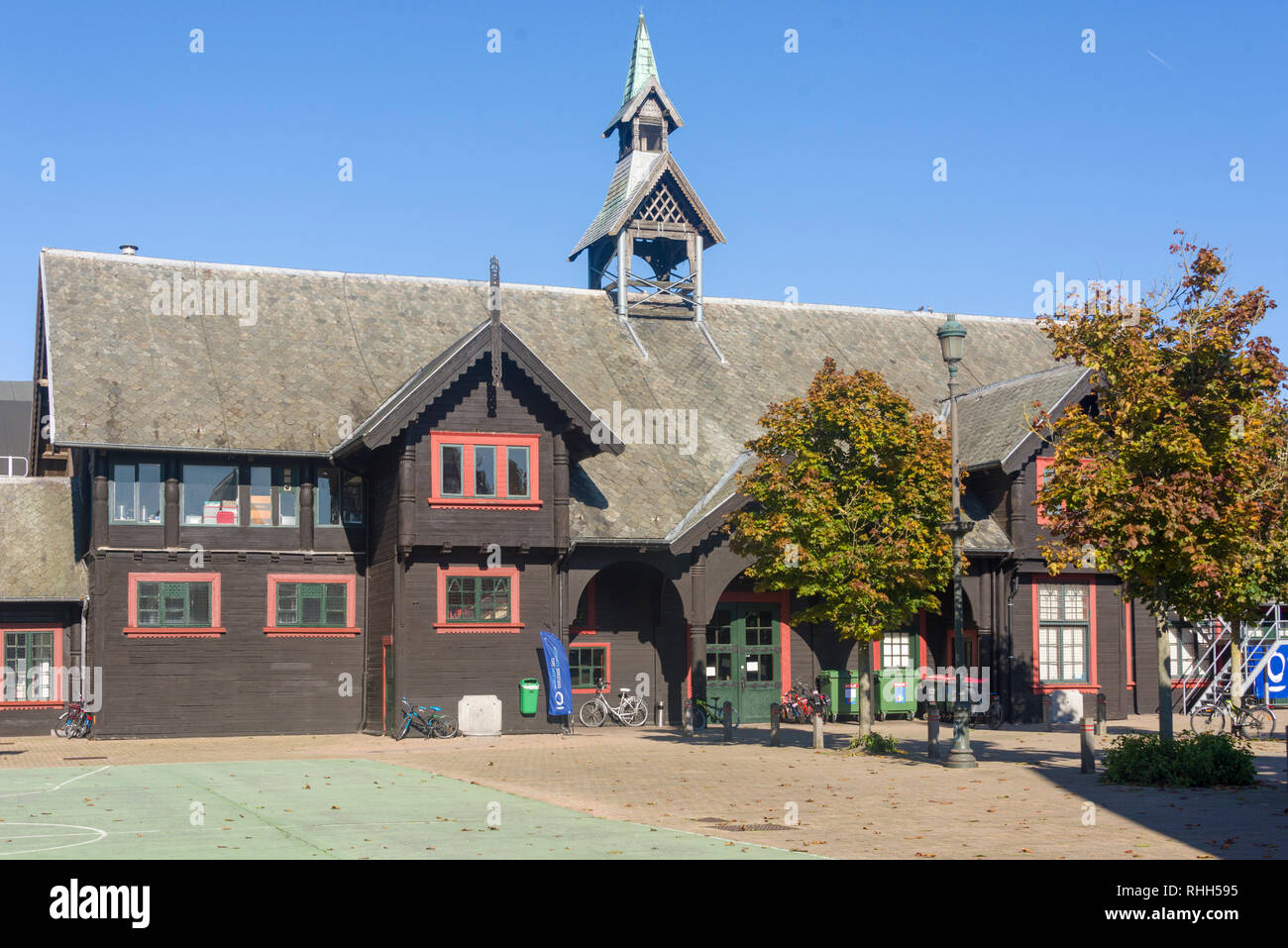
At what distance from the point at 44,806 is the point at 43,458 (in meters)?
26.4

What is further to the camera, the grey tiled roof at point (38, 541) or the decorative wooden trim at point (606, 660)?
Result: the decorative wooden trim at point (606, 660)

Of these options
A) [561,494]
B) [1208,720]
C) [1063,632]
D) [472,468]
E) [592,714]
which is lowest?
[1208,720]

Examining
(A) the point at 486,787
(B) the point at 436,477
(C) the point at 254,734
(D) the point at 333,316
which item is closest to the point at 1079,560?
(A) the point at 486,787

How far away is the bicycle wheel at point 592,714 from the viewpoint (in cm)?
3666

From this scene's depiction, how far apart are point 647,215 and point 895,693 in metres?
17.0

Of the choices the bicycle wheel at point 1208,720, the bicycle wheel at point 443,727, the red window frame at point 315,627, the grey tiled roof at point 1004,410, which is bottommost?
the bicycle wheel at point 1208,720

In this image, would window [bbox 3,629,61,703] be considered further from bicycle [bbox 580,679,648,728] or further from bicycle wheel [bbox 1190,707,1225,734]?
bicycle wheel [bbox 1190,707,1225,734]

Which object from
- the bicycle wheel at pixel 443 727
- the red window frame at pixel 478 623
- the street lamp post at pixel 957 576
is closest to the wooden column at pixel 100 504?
the red window frame at pixel 478 623

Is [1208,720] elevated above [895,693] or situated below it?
below

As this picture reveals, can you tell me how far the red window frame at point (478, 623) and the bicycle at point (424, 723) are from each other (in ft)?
6.11

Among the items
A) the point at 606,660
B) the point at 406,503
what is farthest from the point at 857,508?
the point at 606,660

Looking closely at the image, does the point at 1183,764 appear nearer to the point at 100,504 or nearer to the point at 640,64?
the point at 100,504

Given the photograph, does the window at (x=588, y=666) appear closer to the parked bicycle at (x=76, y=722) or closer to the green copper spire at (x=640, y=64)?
the parked bicycle at (x=76, y=722)

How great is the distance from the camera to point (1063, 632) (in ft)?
129
